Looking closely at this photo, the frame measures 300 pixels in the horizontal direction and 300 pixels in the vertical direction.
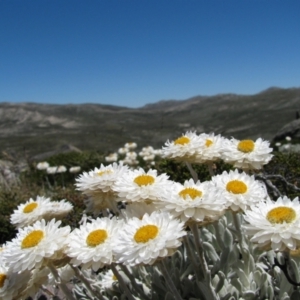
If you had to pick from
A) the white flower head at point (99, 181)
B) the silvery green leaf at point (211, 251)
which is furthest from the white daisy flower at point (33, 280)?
the silvery green leaf at point (211, 251)

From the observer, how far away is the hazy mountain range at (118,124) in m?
37.7

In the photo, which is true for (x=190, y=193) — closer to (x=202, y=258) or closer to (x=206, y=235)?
(x=202, y=258)

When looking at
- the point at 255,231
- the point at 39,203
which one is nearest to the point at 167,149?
the point at 39,203

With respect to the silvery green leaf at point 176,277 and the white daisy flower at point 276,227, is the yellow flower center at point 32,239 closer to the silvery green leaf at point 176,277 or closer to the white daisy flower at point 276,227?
the silvery green leaf at point 176,277

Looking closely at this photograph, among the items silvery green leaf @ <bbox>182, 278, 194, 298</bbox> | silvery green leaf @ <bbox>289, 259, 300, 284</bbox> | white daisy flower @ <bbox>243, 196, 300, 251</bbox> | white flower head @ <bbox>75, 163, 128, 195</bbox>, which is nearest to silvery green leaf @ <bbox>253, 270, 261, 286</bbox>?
silvery green leaf @ <bbox>289, 259, 300, 284</bbox>

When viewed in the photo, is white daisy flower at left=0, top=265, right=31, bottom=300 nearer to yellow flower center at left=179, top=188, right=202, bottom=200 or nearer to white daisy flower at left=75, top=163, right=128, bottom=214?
white daisy flower at left=75, top=163, right=128, bottom=214

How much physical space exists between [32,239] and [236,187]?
1.19 meters

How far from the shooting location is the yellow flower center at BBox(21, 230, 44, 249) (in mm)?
2260

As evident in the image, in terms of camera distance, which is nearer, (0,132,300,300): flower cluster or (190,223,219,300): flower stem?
(0,132,300,300): flower cluster

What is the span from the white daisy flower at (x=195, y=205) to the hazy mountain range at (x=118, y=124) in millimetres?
30662

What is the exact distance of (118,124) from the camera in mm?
71312

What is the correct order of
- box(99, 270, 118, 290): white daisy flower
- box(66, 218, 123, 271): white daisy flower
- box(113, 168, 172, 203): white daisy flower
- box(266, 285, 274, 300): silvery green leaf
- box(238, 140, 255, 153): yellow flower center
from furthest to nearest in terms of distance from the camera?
box(99, 270, 118, 290): white daisy flower, box(238, 140, 255, 153): yellow flower center, box(266, 285, 274, 300): silvery green leaf, box(113, 168, 172, 203): white daisy flower, box(66, 218, 123, 271): white daisy flower

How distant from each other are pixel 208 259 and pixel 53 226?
1.17m

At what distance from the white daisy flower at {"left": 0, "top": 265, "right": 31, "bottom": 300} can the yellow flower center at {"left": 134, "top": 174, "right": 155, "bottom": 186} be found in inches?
33.0
